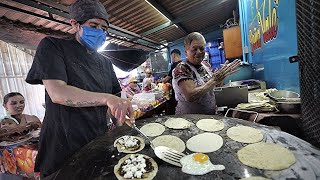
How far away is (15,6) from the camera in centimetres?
327

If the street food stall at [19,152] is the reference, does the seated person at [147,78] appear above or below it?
above

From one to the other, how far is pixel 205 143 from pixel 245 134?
37cm

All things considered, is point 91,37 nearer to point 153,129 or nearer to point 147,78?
point 153,129

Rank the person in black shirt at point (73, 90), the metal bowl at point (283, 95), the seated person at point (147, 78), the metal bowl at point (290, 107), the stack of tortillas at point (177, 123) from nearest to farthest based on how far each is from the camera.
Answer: the person in black shirt at point (73, 90) < the metal bowl at point (290, 107) < the stack of tortillas at point (177, 123) < the metal bowl at point (283, 95) < the seated person at point (147, 78)

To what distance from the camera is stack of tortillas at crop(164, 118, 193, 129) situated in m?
2.07

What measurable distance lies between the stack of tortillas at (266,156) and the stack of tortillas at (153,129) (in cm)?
84

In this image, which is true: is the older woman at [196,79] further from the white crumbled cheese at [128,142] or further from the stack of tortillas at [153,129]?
the white crumbled cheese at [128,142]

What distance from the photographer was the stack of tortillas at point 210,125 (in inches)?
75.7

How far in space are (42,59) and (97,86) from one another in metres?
0.46

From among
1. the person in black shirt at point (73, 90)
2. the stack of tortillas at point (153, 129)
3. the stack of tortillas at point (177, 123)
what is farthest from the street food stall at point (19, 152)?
the stack of tortillas at point (177, 123)

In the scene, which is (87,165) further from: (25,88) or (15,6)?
(25,88)

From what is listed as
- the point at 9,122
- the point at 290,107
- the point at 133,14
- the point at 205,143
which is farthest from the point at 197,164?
the point at 133,14

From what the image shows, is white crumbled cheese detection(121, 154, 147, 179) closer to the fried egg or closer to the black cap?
the fried egg

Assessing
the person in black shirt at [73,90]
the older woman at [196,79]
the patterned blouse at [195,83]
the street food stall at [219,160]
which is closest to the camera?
the street food stall at [219,160]
